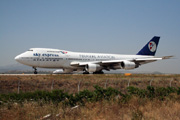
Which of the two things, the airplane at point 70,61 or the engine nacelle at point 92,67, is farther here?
the engine nacelle at point 92,67

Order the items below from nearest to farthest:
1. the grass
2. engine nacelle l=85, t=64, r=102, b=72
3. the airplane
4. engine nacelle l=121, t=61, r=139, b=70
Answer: the grass → the airplane → engine nacelle l=85, t=64, r=102, b=72 → engine nacelle l=121, t=61, r=139, b=70

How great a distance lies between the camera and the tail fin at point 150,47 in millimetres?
45719

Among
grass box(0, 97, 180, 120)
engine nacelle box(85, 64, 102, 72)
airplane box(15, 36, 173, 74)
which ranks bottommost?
grass box(0, 97, 180, 120)

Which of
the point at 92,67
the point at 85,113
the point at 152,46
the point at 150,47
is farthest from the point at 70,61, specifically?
the point at 85,113

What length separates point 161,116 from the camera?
8.30 metres

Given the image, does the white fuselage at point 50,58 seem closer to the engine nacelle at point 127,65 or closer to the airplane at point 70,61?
the airplane at point 70,61

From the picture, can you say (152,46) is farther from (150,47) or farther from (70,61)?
(70,61)

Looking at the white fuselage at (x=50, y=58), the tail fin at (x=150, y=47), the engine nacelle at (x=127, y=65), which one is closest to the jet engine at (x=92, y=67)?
the white fuselage at (x=50, y=58)

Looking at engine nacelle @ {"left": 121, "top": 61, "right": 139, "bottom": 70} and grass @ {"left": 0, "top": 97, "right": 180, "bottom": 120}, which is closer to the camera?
grass @ {"left": 0, "top": 97, "right": 180, "bottom": 120}

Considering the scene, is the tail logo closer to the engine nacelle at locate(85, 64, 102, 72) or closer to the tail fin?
the tail fin

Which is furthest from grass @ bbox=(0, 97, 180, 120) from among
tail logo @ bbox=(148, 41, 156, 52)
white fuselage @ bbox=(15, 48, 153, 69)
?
tail logo @ bbox=(148, 41, 156, 52)

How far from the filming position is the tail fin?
1800 inches

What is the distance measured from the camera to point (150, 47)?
4578 cm

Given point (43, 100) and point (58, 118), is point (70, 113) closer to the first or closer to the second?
point (58, 118)
